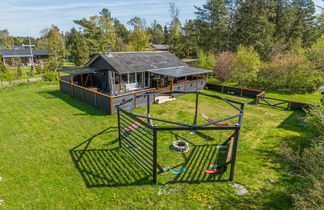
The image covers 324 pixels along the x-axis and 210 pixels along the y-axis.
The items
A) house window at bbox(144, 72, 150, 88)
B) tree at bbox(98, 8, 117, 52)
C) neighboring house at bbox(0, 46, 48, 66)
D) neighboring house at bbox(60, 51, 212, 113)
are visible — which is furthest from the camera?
tree at bbox(98, 8, 117, 52)

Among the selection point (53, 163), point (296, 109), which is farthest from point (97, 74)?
point (296, 109)

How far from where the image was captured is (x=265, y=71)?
20734 mm

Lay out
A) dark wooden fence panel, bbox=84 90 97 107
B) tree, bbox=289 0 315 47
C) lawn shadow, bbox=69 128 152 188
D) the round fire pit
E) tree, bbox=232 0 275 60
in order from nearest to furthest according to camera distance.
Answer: lawn shadow, bbox=69 128 152 188
the round fire pit
dark wooden fence panel, bbox=84 90 97 107
tree, bbox=232 0 275 60
tree, bbox=289 0 315 47

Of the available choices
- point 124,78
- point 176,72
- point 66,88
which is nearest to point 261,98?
point 176,72

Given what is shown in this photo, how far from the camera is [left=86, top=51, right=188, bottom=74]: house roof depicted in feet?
53.8

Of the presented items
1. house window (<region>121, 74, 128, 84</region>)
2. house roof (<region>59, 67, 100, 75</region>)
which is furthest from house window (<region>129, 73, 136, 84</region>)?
house roof (<region>59, 67, 100, 75</region>)

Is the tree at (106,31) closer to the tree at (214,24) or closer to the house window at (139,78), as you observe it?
the tree at (214,24)

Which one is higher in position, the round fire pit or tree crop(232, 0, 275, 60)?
tree crop(232, 0, 275, 60)

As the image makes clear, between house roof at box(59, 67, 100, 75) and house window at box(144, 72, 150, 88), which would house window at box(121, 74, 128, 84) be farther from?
house roof at box(59, 67, 100, 75)

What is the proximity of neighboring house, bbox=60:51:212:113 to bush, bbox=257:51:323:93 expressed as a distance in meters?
6.89

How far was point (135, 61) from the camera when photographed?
59.3 ft

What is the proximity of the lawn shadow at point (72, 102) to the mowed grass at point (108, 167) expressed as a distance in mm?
214

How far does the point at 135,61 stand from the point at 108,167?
12.9 metres

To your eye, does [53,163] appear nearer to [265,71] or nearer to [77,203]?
[77,203]
